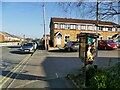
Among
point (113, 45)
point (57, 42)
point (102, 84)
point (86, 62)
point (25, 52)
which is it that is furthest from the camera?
point (57, 42)

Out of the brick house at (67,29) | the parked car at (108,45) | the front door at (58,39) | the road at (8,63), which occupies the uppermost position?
the brick house at (67,29)

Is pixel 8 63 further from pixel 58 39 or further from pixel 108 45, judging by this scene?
pixel 58 39

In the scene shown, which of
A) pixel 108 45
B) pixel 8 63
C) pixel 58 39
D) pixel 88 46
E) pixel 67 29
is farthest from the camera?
pixel 67 29

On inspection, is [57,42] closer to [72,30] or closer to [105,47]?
[72,30]

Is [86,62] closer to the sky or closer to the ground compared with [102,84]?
closer to the sky

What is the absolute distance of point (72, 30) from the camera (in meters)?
50.4

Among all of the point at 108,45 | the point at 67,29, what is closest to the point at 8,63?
the point at 108,45

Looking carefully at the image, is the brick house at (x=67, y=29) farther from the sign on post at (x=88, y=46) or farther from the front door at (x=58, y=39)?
the sign on post at (x=88, y=46)

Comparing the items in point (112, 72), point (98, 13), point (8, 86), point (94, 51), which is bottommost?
point (8, 86)

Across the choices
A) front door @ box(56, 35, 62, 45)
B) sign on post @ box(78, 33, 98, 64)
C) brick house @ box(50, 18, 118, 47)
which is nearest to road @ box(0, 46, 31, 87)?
sign on post @ box(78, 33, 98, 64)

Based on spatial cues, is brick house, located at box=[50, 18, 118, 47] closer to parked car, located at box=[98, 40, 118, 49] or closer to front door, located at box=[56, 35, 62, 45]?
front door, located at box=[56, 35, 62, 45]

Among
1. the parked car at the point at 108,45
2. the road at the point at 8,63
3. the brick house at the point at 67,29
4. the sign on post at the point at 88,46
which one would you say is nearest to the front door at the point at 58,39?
the brick house at the point at 67,29

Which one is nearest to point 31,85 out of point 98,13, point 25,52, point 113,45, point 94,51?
point 94,51

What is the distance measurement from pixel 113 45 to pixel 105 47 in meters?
1.29
